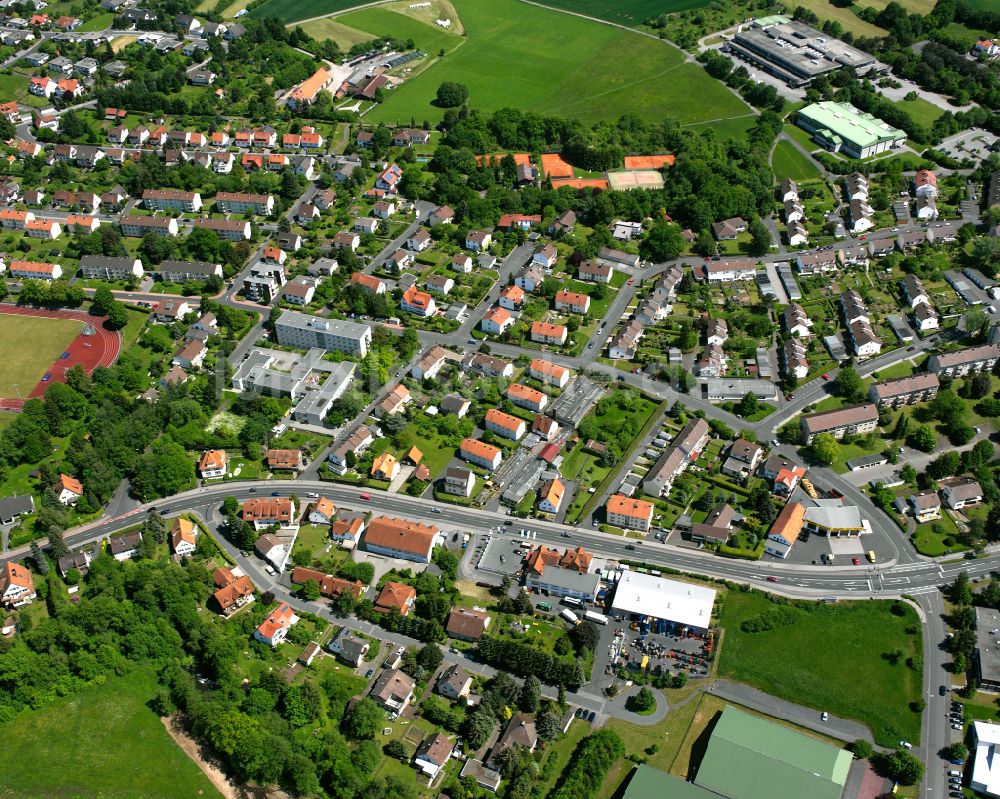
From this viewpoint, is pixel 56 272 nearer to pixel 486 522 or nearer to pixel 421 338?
pixel 421 338

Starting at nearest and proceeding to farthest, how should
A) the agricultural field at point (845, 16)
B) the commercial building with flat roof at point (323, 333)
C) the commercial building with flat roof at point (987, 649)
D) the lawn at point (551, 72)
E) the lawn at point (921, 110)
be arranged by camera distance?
the commercial building with flat roof at point (987, 649) → the commercial building with flat roof at point (323, 333) → the lawn at point (921, 110) → the lawn at point (551, 72) → the agricultural field at point (845, 16)

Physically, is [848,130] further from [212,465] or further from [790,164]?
[212,465]

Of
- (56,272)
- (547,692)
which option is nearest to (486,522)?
(547,692)

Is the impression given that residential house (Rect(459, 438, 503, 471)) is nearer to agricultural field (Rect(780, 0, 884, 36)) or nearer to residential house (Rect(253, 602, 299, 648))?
residential house (Rect(253, 602, 299, 648))

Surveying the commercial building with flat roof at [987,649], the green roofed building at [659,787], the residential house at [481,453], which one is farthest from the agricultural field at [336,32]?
the green roofed building at [659,787]

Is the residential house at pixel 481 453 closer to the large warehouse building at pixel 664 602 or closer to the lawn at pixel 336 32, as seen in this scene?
the large warehouse building at pixel 664 602

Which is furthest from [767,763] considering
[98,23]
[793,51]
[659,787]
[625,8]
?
[98,23]
